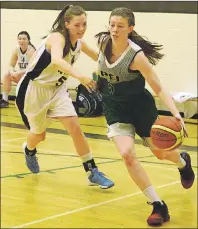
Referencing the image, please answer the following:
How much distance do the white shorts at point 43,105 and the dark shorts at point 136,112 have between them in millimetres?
824

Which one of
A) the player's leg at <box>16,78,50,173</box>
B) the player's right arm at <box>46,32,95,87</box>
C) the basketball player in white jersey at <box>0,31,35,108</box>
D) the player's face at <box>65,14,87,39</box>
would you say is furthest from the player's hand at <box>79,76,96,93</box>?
the basketball player in white jersey at <box>0,31,35,108</box>

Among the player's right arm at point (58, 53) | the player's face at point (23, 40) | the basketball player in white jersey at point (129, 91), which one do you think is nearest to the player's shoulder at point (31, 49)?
the player's face at point (23, 40)

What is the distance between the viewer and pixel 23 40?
10.0 m

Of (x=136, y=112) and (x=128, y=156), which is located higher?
A: (x=136, y=112)

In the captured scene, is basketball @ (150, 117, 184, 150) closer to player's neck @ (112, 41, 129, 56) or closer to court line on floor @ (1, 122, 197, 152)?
player's neck @ (112, 41, 129, 56)

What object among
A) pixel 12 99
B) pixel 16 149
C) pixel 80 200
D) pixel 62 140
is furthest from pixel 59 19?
pixel 12 99

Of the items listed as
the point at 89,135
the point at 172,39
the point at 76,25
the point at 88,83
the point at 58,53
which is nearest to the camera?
the point at 88,83

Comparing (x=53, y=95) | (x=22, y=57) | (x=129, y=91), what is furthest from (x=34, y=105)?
(x=22, y=57)

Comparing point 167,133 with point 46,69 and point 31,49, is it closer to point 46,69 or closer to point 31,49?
point 46,69

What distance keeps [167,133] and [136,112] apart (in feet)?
1.09

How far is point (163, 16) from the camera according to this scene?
9.50m

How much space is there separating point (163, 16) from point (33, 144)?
4.70 meters

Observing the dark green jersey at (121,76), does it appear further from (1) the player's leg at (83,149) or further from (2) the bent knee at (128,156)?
(1) the player's leg at (83,149)

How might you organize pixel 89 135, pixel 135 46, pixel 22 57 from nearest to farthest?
pixel 135 46
pixel 89 135
pixel 22 57
